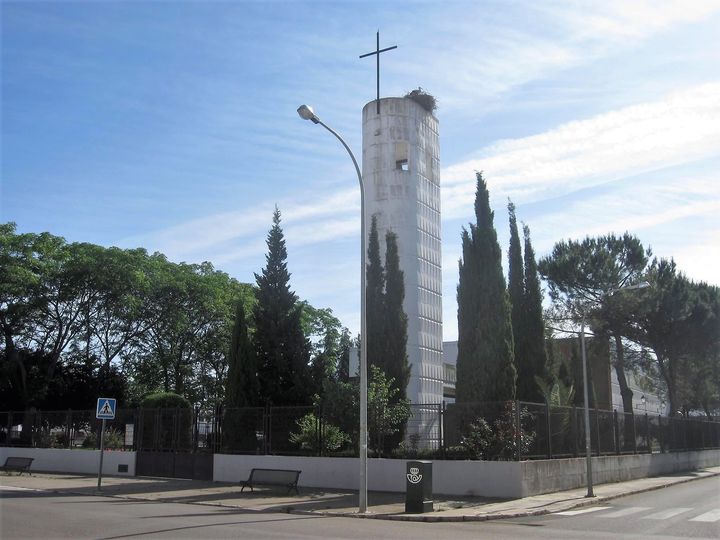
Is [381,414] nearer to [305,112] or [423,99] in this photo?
[305,112]

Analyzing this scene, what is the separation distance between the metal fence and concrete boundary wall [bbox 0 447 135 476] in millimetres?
531

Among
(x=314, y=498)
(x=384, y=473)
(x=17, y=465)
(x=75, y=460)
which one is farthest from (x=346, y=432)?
(x=17, y=465)

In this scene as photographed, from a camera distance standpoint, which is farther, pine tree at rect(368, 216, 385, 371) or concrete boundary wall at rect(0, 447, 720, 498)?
pine tree at rect(368, 216, 385, 371)

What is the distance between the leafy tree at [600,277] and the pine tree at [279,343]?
18090 millimetres

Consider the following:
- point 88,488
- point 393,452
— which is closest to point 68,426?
point 88,488

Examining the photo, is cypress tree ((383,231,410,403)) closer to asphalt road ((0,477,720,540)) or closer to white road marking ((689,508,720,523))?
asphalt road ((0,477,720,540))

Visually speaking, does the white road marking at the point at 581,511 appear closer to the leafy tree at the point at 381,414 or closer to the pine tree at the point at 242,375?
the leafy tree at the point at 381,414

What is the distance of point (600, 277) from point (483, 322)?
63.8 feet

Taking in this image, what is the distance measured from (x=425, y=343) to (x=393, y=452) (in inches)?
480

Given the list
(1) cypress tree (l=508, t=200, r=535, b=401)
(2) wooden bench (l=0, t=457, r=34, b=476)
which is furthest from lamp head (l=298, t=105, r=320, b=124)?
(2) wooden bench (l=0, t=457, r=34, b=476)

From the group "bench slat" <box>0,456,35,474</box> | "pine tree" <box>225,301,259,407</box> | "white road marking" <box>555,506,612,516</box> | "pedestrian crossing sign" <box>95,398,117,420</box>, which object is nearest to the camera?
"white road marking" <box>555,506,612,516</box>

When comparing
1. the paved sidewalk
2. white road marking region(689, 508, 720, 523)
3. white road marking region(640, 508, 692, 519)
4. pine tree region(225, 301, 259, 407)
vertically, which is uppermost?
pine tree region(225, 301, 259, 407)

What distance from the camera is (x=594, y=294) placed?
134 ft

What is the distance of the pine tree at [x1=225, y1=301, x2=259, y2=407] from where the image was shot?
27.3 meters
